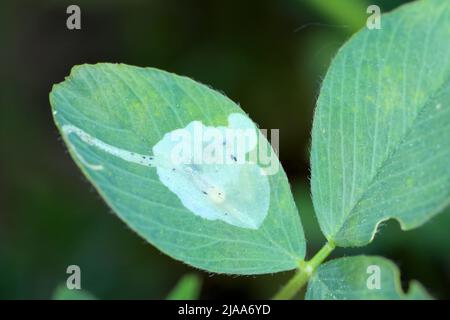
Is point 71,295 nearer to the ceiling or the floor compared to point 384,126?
nearer to the floor

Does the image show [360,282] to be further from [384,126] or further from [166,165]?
[166,165]

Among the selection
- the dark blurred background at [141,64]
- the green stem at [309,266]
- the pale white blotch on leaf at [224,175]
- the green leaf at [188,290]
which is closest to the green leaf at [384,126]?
the green stem at [309,266]

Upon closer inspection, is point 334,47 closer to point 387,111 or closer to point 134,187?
point 387,111

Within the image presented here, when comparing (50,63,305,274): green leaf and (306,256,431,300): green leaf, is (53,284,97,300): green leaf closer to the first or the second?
(50,63,305,274): green leaf

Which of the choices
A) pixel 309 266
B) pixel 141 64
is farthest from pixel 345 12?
pixel 309 266
